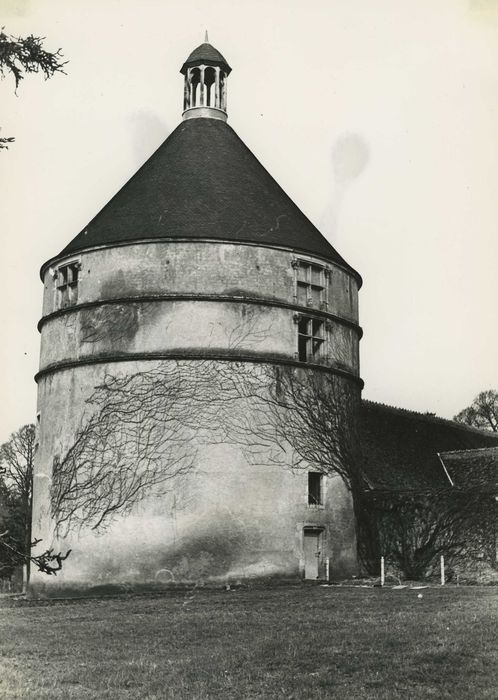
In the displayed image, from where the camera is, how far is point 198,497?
2650 cm

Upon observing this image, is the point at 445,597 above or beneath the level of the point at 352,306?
beneath

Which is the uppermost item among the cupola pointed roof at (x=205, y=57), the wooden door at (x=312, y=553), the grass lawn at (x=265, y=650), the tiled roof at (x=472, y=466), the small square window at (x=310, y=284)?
the cupola pointed roof at (x=205, y=57)

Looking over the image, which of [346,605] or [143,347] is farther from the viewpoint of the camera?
[143,347]

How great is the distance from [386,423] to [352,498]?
26.1 feet

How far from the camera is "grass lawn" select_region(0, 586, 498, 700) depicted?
37.9 feet

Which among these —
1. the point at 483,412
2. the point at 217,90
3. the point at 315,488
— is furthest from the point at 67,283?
the point at 483,412

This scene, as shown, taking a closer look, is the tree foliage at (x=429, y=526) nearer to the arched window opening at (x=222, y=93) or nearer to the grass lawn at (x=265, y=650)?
the grass lawn at (x=265, y=650)

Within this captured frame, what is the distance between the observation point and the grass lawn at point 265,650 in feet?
37.9

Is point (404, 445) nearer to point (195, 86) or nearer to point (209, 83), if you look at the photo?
point (209, 83)

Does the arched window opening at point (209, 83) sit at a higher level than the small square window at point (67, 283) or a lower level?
higher

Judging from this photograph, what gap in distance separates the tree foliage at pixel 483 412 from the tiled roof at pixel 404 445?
23.6 metres

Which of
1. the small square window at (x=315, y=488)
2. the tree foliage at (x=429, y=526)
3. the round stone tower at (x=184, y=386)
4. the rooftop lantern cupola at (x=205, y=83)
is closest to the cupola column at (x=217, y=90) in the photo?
the rooftop lantern cupola at (x=205, y=83)

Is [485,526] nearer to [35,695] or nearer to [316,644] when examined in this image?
[316,644]

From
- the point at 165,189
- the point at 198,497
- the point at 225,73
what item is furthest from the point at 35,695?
the point at 225,73
